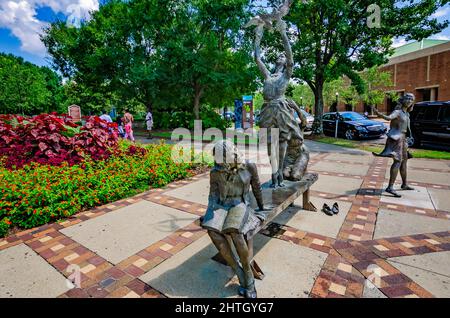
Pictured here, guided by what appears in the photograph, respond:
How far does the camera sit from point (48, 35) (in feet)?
102

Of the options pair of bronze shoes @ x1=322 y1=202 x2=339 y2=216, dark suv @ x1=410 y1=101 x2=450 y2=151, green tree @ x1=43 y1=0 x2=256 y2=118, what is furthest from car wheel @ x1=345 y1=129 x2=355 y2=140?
pair of bronze shoes @ x1=322 y1=202 x2=339 y2=216

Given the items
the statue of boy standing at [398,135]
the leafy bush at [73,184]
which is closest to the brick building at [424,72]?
the statue of boy standing at [398,135]

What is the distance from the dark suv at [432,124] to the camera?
438 inches

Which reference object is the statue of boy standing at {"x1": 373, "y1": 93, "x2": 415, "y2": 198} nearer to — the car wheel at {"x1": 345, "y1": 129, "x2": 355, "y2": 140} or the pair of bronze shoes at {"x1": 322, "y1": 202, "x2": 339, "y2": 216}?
the pair of bronze shoes at {"x1": 322, "y1": 202, "x2": 339, "y2": 216}

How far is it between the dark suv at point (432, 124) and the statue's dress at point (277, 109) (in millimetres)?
11043

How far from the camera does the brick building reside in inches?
1091

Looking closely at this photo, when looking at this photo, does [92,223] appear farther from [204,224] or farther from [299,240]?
[299,240]

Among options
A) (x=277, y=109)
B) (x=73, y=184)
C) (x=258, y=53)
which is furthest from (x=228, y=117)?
(x=277, y=109)

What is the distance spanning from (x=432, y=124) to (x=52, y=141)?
14.4 meters

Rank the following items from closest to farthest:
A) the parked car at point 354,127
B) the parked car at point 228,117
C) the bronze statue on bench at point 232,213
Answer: the bronze statue on bench at point 232,213 < the parked car at point 354,127 < the parked car at point 228,117

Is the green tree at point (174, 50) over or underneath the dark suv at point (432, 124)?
over

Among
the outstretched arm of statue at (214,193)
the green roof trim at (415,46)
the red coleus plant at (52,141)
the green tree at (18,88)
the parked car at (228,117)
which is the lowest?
the outstretched arm of statue at (214,193)

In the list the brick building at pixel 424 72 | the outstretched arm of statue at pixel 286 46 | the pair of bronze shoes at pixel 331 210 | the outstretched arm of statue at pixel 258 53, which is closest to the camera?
the outstretched arm of statue at pixel 286 46

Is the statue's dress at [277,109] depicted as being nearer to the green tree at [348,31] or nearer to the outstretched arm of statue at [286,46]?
the outstretched arm of statue at [286,46]
